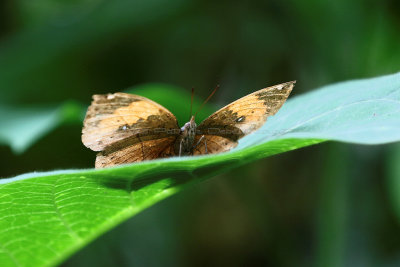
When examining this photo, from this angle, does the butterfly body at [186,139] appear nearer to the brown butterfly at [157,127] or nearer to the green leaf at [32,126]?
the brown butterfly at [157,127]

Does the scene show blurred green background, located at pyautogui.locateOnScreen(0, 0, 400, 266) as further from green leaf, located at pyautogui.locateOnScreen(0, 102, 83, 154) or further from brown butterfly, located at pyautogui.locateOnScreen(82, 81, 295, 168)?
brown butterfly, located at pyautogui.locateOnScreen(82, 81, 295, 168)

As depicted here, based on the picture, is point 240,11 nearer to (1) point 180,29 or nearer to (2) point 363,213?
(1) point 180,29

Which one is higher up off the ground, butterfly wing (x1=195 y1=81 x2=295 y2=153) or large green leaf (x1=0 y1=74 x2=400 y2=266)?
butterfly wing (x1=195 y1=81 x2=295 y2=153)

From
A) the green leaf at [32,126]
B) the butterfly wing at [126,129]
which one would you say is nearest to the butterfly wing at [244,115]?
the butterfly wing at [126,129]

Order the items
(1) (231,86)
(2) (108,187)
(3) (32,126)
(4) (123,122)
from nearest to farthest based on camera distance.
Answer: (2) (108,187) → (4) (123,122) → (3) (32,126) → (1) (231,86)

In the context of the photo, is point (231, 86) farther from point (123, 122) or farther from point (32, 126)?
point (123, 122)

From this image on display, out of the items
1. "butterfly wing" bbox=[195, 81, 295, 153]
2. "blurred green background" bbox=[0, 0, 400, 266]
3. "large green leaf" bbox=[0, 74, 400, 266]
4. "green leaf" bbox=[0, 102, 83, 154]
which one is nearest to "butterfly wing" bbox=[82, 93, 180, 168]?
"butterfly wing" bbox=[195, 81, 295, 153]

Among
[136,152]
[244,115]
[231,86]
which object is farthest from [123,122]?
[231,86]
